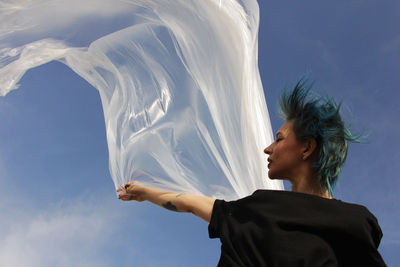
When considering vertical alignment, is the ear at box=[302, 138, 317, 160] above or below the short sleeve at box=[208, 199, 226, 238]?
above

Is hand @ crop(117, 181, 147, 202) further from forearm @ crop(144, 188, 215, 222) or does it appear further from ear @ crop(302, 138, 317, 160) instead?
ear @ crop(302, 138, 317, 160)

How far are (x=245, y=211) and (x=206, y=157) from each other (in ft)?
2.67

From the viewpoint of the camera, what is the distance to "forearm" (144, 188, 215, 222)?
2.07 m

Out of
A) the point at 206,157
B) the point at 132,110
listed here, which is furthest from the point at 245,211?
the point at 132,110

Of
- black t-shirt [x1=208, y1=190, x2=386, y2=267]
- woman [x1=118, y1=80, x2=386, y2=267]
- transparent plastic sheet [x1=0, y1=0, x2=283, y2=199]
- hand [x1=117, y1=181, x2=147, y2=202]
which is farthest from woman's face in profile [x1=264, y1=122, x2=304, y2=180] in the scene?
hand [x1=117, y1=181, x2=147, y2=202]

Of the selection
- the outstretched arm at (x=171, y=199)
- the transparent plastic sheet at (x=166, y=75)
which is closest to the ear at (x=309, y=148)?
the transparent plastic sheet at (x=166, y=75)

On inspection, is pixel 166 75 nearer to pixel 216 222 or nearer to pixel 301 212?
pixel 216 222

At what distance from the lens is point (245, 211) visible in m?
1.98

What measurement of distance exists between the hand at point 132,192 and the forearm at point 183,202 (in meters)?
0.04

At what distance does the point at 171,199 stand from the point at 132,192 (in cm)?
43

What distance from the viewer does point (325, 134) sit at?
2176mm

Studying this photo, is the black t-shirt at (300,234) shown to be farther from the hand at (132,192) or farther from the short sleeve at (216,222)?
the hand at (132,192)

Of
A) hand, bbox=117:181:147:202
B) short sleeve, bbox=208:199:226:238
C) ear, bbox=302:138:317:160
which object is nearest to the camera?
short sleeve, bbox=208:199:226:238

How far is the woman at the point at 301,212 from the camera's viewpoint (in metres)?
1.79
